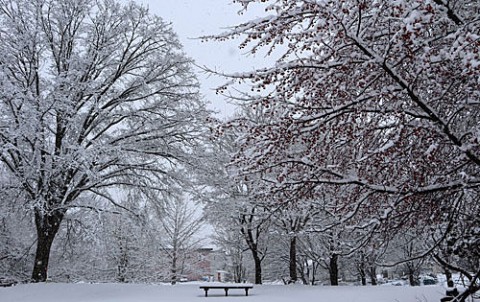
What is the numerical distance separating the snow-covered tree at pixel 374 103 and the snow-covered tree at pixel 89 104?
7.29 metres

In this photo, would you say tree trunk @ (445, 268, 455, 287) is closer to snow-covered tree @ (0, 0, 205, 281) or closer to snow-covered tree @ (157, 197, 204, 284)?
snow-covered tree @ (0, 0, 205, 281)

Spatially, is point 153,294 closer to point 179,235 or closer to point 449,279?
point 449,279

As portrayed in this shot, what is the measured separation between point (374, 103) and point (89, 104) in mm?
11106

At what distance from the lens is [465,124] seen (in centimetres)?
496

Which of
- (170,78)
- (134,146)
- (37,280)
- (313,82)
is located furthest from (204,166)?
(313,82)

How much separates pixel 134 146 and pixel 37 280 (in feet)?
15.6

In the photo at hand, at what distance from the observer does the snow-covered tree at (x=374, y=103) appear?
369 centimetres

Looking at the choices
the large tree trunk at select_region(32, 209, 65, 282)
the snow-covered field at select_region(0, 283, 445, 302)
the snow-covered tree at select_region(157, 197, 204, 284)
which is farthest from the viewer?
the snow-covered tree at select_region(157, 197, 204, 284)

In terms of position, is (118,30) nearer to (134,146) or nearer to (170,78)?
(170,78)

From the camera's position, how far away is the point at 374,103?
440 centimetres

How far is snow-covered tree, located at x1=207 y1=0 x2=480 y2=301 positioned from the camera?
369 cm

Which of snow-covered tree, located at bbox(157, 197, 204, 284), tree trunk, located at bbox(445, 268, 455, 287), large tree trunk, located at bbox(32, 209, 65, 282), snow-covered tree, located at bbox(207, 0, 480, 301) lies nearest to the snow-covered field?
large tree trunk, located at bbox(32, 209, 65, 282)

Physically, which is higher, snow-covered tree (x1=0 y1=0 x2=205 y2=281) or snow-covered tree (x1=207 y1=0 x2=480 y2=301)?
snow-covered tree (x1=0 y1=0 x2=205 y2=281)

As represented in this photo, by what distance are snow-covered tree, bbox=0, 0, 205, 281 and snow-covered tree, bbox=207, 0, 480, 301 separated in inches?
287
